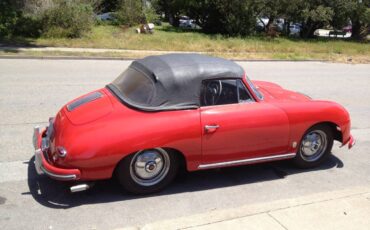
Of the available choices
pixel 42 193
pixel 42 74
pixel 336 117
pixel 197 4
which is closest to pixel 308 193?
pixel 336 117

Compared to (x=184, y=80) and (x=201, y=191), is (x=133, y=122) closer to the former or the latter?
(x=184, y=80)

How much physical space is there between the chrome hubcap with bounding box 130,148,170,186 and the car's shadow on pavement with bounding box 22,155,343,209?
18 cm

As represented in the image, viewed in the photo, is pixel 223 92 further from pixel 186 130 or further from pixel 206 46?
pixel 206 46

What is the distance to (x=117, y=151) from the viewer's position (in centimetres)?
425

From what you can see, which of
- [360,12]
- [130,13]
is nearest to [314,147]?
[130,13]

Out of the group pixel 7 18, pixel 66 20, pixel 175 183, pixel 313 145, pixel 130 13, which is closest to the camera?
pixel 175 183

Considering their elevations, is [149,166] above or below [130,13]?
below

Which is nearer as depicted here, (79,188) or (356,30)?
(79,188)

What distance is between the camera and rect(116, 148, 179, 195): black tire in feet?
14.5

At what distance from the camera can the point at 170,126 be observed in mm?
4469

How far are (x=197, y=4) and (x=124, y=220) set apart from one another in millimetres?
27347

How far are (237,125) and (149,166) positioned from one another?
108cm

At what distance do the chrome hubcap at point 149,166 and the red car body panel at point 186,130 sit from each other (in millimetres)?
132

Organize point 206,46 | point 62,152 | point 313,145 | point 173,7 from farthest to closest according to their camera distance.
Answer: point 173,7 < point 206,46 < point 313,145 < point 62,152
